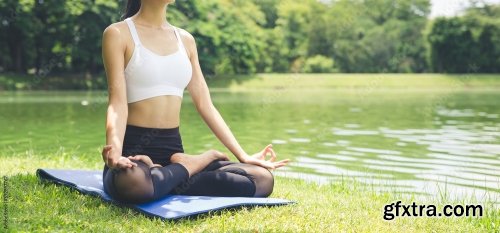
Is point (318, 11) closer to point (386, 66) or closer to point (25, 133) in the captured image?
point (386, 66)

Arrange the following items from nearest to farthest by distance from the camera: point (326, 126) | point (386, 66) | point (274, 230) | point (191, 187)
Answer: point (274, 230), point (191, 187), point (326, 126), point (386, 66)

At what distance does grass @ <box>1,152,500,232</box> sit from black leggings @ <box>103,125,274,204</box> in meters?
0.22

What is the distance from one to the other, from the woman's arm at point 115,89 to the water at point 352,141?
3021mm

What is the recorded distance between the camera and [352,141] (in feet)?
37.3

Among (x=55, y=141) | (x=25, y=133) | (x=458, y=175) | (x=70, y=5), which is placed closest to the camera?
(x=458, y=175)

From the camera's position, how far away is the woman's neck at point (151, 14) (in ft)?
14.3

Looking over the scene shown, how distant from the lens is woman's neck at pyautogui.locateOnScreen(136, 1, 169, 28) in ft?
14.3

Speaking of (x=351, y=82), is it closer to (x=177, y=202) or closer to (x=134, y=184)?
(x=177, y=202)

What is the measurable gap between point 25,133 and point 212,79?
28774 millimetres

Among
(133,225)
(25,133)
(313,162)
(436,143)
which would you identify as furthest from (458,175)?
(25,133)

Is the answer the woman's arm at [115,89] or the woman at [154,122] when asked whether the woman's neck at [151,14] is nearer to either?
the woman at [154,122]

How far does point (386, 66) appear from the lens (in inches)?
2229

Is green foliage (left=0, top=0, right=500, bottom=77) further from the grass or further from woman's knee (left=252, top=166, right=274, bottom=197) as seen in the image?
woman's knee (left=252, top=166, right=274, bottom=197)

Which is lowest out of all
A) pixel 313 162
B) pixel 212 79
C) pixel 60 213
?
pixel 212 79
